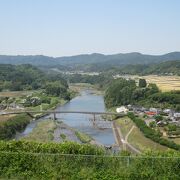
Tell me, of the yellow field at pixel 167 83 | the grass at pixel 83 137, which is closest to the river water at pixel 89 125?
the grass at pixel 83 137

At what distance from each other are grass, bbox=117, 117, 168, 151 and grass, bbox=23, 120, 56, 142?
826 centimetres

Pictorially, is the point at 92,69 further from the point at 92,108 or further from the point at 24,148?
the point at 24,148

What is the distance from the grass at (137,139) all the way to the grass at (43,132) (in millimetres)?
8260

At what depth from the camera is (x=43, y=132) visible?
141ft

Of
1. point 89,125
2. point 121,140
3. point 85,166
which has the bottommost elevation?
point 89,125

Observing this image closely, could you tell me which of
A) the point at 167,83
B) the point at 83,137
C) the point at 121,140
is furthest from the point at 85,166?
the point at 167,83

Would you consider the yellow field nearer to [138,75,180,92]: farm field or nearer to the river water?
[138,75,180,92]: farm field

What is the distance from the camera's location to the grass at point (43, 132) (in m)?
37.6

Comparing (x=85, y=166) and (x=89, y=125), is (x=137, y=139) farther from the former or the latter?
(x=85, y=166)

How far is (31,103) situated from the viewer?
69.4m

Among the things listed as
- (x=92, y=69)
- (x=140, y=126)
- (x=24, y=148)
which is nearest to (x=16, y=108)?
(x=140, y=126)

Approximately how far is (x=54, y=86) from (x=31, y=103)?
1743 centimetres

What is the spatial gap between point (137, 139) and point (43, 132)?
1109cm

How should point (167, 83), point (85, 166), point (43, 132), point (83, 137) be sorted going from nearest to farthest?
1. point (85, 166)
2. point (83, 137)
3. point (43, 132)
4. point (167, 83)
